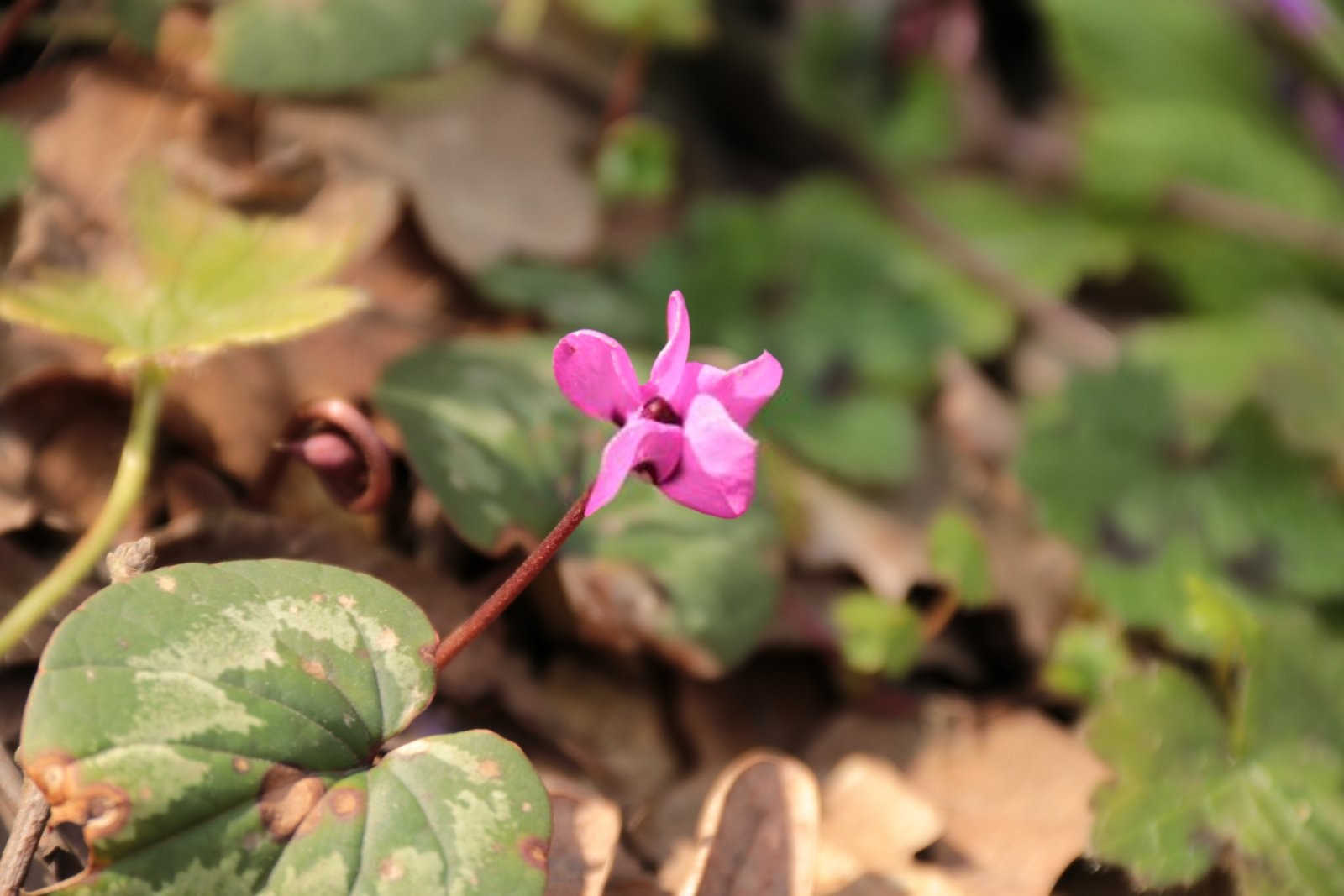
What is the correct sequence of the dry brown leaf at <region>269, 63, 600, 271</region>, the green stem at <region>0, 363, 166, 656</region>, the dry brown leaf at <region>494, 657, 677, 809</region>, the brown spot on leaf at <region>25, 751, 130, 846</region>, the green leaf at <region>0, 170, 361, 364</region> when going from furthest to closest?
1. the dry brown leaf at <region>269, 63, 600, 271</region>
2. the dry brown leaf at <region>494, 657, 677, 809</region>
3. the green leaf at <region>0, 170, 361, 364</region>
4. the green stem at <region>0, 363, 166, 656</region>
5. the brown spot on leaf at <region>25, 751, 130, 846</region>

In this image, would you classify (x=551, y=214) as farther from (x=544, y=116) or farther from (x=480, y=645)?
(x=480, y=645)

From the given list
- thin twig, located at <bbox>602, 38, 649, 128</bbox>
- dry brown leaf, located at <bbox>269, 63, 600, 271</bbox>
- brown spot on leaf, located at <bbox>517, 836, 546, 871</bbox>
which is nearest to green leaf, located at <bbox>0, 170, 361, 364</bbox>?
dry brown leaf, located at <bbox>269, 63, 600, 271</bbox>

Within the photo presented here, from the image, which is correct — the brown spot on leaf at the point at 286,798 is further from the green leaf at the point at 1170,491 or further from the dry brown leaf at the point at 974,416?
the dry brown leaf at the point at 974,416

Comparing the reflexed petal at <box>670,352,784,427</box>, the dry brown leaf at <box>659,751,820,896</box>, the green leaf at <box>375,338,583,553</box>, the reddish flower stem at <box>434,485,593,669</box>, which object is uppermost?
the reflexed petal at <box>670,352,784,427</box>

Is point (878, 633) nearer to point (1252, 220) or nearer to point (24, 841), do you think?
point (24, 841)

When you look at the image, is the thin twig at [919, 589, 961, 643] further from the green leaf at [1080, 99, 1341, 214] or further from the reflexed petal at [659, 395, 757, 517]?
the green leaf at [1080, 99, 1341, 214]

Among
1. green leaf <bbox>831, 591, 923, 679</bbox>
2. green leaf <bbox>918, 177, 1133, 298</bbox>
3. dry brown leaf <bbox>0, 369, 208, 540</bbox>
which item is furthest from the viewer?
A: green leaf <bbox>918, 177, 1133, 298</bbox>

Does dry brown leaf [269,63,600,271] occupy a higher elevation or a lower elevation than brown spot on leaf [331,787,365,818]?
lower

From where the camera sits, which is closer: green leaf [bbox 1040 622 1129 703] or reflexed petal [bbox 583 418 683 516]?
reflexed petal [bbox 583 418 683 516]

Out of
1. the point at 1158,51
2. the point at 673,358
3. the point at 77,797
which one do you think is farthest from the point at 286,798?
the point at 1158,51
